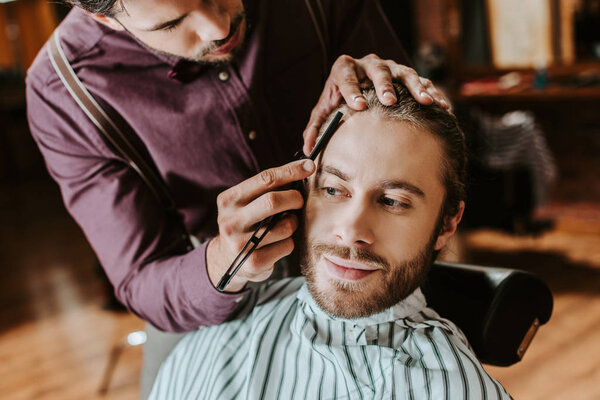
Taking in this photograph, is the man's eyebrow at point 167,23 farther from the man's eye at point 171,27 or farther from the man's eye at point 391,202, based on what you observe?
the man's eye at point 391,202

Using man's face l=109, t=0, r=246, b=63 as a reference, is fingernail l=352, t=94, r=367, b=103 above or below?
below

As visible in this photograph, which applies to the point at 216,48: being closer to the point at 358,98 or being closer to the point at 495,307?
the point at 358,98

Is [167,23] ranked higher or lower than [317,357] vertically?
higher

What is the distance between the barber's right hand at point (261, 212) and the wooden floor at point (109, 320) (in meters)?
1.40

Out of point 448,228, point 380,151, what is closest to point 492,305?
point 448,228

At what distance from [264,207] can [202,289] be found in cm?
26

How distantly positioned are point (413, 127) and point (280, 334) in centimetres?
50

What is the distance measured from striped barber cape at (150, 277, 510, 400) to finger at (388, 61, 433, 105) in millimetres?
361

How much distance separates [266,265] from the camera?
0.87 m

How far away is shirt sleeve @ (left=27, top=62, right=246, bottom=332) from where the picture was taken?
107 centimetres

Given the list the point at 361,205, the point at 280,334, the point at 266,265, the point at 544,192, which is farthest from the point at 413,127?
the point at 544,192

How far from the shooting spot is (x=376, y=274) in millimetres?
926

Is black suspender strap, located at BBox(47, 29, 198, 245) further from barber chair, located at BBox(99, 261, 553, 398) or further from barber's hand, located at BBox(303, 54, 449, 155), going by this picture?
barber chair, located at BBox(99, 261, 553, 398)

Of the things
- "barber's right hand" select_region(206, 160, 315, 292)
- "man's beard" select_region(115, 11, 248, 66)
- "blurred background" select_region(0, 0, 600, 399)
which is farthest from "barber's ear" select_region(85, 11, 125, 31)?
"blurred background" select_region(0, 0, 600, 399)
